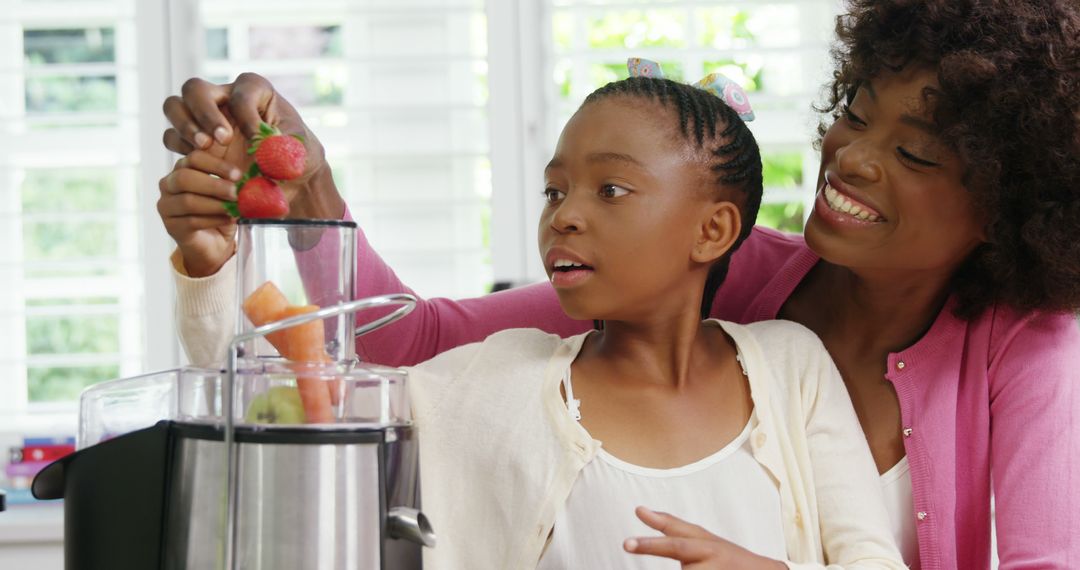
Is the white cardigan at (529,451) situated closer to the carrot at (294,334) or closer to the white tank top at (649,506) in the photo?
the white tank top at (649,506)

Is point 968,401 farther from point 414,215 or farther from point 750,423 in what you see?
point 414,215

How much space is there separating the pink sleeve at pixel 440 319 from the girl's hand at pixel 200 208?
265mm

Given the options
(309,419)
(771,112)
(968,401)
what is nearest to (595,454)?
(309,419)

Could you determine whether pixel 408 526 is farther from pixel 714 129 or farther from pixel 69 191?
pixel 69 191

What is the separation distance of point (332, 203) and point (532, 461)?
0.43 meters

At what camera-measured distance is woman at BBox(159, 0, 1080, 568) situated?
3.94ft

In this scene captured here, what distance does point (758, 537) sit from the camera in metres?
1.14

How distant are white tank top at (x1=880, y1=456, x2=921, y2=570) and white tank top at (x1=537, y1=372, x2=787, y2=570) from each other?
0.75 feet

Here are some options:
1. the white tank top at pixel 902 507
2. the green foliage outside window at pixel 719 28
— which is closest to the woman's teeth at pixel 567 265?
the white tank top at pixel 902 507

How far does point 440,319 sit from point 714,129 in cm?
47

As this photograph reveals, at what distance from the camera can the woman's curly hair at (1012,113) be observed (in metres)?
1.20

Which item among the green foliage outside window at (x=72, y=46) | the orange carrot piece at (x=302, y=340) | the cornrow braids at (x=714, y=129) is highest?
the green foliage outside window at (x=72, y=46)

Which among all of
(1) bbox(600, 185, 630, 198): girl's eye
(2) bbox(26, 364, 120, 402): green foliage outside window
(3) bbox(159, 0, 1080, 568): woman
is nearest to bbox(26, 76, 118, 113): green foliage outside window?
(2) bbox(26, 364, 120, 402): green foliage outside window

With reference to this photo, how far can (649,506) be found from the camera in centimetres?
112
